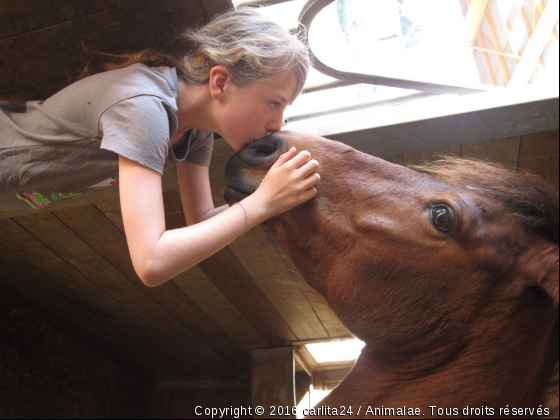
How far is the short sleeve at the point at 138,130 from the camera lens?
1.01 m

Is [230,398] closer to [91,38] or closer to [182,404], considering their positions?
[182,404]

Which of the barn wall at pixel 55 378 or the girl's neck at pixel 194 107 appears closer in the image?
the girl's neck at pixel 194 107

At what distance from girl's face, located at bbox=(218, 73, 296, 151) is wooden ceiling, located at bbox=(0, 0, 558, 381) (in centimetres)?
36

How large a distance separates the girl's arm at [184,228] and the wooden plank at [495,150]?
28.3 inches

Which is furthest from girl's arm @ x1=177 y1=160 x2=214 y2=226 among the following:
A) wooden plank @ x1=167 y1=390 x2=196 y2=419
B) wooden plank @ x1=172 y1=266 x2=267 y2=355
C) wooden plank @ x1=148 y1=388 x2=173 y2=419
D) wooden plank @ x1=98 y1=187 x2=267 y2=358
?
wooden plank @ x1=148 y1=388 x2=173 y2=419

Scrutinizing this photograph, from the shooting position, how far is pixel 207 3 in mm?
1370

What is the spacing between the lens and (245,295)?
88.7 inches

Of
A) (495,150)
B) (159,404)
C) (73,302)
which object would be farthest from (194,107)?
(159,404)

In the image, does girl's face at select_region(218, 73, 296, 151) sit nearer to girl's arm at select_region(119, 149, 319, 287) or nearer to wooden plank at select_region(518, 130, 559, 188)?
girl's arm at select_region(119, 149, 319, 287)

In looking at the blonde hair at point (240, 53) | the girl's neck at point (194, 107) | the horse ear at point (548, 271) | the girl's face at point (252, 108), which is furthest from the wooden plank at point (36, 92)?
the horse ear at point (548, 271)

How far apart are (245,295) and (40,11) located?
1.48 m

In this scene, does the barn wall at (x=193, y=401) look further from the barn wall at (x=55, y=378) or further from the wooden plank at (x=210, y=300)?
the wooden plank at (x=210, y=300)

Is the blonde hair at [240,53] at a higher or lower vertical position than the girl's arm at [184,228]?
higher

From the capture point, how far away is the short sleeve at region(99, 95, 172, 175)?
3.31 feet
